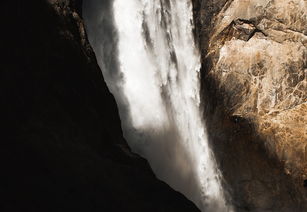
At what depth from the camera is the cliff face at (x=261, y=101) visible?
10.0 metres

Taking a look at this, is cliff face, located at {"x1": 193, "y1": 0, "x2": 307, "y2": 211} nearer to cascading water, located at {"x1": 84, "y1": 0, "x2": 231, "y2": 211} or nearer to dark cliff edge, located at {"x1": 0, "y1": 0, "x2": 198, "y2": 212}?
cascading water, located at {"x1": 84, "y1": 0, "x2": 231, "y2": 211}

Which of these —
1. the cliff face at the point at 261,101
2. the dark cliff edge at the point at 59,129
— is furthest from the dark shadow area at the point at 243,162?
the dark cliff edge at the point at 59,129

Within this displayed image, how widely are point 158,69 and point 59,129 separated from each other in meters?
6.16

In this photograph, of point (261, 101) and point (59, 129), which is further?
point (261, 101)

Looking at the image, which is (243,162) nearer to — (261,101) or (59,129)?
(261,101)

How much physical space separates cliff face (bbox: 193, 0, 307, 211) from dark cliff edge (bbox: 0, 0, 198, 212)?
368cm

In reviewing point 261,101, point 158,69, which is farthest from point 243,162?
point 158,69

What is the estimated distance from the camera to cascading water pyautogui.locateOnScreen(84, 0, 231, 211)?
11094mm

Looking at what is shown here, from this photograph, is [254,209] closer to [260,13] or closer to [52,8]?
[260,13]

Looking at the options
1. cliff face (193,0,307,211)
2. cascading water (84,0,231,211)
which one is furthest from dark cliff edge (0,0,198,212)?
cliff face (193,0,307,211)

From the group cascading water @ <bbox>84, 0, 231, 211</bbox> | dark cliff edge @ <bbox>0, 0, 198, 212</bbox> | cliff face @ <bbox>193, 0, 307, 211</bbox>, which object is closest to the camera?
dark cliff edge @ <bbox>0, 0, 198, 212</bbox>

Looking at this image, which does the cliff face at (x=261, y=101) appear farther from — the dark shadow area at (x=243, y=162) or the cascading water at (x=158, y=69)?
the cascading water at (x=158, y=69)

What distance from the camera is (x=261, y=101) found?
1033cm

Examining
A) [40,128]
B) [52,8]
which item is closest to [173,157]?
[52,8]
